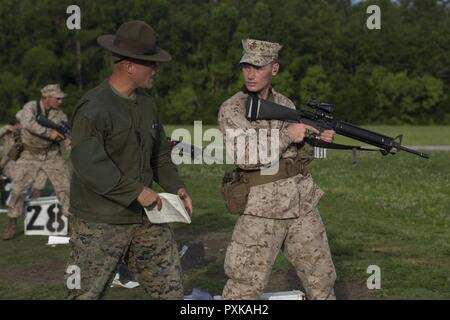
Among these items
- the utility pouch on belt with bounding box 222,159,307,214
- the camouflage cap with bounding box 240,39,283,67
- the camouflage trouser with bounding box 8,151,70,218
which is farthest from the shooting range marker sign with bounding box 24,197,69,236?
the camouflage cap with bounding box 240,39,283,67

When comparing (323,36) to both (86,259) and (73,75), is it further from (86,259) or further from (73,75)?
(86,259)

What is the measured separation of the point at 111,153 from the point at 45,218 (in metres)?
6.05

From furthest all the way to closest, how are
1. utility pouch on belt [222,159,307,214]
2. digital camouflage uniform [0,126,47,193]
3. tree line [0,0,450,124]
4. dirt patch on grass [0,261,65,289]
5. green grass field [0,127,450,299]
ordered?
tree line [0,0,450,124], digital camouflage uniform [0,126,47,193], dirt patch on grass [0,261,65,289], green grass field [0,127,450,299], utility pouch on belt [222,159,307,214]

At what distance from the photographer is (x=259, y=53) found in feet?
15.6

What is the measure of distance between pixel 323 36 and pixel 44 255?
56251mm

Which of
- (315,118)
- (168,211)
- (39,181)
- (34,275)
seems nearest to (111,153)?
(168,211)

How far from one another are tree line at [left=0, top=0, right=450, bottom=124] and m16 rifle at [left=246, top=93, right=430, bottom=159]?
45.9 meters

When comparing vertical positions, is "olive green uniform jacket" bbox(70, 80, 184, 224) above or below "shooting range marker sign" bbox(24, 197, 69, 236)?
above

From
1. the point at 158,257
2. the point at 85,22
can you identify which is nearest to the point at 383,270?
the point at 158,257

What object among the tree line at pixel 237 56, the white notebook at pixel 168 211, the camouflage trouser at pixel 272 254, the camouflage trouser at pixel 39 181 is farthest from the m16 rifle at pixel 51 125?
the tree line at pixel 237 56

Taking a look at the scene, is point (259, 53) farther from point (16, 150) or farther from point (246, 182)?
point (16, 150)

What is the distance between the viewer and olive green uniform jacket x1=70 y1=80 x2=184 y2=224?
4129 millimetres

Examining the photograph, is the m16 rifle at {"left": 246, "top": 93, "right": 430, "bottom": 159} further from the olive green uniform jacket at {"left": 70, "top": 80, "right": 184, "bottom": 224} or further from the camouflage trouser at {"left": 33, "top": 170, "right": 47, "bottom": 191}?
the camouflage trouser at {"left": 33, "top": 170, "right": 47, "bottom": 191}

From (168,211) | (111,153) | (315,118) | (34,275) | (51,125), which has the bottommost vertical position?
(34,275)
